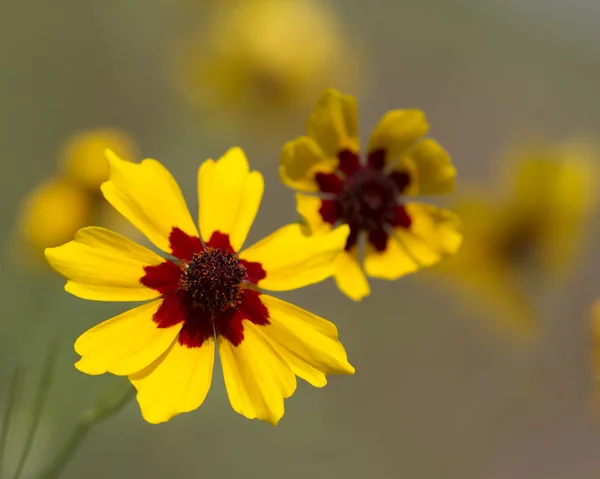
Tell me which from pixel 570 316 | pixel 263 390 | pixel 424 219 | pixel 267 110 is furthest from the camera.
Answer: pixel 570 316

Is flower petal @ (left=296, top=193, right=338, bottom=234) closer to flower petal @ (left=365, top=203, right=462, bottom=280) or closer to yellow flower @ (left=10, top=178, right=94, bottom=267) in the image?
flower petal @ (left=365, top=203, right=462, bottom=280)

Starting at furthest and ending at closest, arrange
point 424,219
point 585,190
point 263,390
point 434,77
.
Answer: point 434,77 → point 585,190 → point 424,219 → point 263,390

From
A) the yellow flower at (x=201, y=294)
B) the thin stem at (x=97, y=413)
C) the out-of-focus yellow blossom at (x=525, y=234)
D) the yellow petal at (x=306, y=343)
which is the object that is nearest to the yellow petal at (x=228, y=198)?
the yellow flower at (x=201, y=294)

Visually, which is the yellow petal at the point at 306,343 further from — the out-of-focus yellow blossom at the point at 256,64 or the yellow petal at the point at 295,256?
the out-of-focus yellow blossom at the point at 256,64

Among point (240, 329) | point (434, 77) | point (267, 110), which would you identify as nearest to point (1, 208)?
point (267, 110)

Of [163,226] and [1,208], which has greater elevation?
[1,208]

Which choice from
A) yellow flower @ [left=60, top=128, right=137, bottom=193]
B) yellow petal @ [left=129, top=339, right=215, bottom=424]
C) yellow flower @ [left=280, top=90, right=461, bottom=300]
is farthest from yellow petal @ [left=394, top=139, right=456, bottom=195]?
yellow flower @ [left=60, top=128, right=137, bottom=193]

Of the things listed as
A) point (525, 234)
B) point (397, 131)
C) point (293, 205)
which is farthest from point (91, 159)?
point (293, 205)

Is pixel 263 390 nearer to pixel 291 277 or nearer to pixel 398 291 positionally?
pixel 291 277
